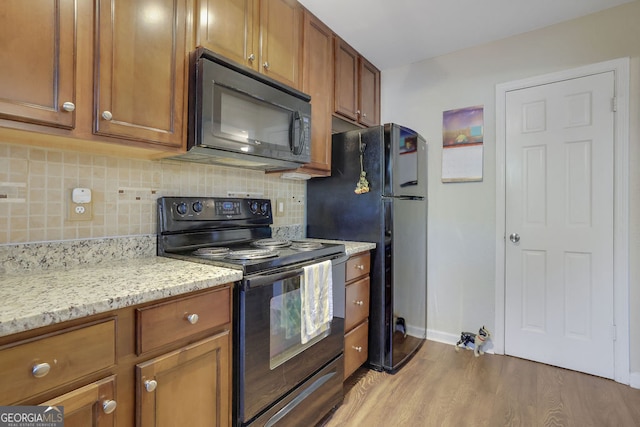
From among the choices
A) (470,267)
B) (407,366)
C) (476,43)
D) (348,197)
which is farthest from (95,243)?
(476,43)

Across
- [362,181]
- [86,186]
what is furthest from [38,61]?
[362,181]

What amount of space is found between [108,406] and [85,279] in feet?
1.36

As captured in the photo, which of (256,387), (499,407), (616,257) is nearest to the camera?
(256,387)

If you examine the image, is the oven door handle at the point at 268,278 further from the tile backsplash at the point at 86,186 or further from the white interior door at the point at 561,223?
the white interior door at the point at 561,223

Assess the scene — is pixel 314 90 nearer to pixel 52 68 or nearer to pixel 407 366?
pixel 52 68

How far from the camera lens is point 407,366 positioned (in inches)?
89.4

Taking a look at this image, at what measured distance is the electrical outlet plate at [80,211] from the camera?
1269 mm

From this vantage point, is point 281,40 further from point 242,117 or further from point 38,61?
point 38,61

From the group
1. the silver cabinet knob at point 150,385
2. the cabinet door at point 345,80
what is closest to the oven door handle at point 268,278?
the silver cabinet knob at point 150,385

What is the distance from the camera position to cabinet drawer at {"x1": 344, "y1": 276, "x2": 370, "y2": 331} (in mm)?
1919

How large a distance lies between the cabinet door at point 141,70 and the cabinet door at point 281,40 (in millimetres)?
470

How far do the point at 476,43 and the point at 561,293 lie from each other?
194cm

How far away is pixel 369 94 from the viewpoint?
2.77m

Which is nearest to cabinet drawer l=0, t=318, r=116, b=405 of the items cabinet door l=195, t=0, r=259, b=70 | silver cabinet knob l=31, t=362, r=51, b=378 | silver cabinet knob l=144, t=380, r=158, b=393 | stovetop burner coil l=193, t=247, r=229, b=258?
silver cabinet knob l=31, t=362, r=51, b=378
